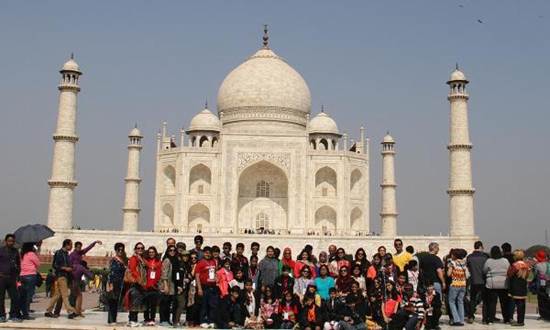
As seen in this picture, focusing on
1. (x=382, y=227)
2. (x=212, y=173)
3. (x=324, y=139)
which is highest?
(x=324, y=139)

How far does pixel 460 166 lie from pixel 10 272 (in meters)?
19.9

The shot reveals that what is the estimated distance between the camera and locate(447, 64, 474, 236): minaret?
25.1 m

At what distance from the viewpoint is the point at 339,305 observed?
7.75 m

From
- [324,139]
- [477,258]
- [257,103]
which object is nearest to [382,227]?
[324,139]

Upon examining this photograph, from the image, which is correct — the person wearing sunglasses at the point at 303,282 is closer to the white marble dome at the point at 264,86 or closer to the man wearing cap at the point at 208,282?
the man wearing cap at the point at 208,282

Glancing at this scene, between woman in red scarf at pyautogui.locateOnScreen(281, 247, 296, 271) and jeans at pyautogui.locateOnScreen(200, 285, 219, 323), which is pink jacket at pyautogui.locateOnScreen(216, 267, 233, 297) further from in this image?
woman in red scarf at pyautogui.locateOnScreen(281, 247, 296, 271)

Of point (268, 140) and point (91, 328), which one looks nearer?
point (91, 328)

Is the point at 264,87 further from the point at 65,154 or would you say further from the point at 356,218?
the point at 65,154

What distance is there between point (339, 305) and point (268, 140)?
21.7 m

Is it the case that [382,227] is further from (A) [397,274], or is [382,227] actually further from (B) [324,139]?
(A) [397,274]

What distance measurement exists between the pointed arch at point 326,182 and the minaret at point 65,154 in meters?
10.4

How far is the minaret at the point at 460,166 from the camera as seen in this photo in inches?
987

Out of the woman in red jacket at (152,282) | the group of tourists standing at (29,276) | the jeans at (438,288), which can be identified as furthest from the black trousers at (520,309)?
the group of tourists standing at (29,276)

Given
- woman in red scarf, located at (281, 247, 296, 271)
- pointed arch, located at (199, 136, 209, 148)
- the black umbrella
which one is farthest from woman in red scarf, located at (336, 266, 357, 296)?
pointed arch, located at (199, 136, 209, 148)
